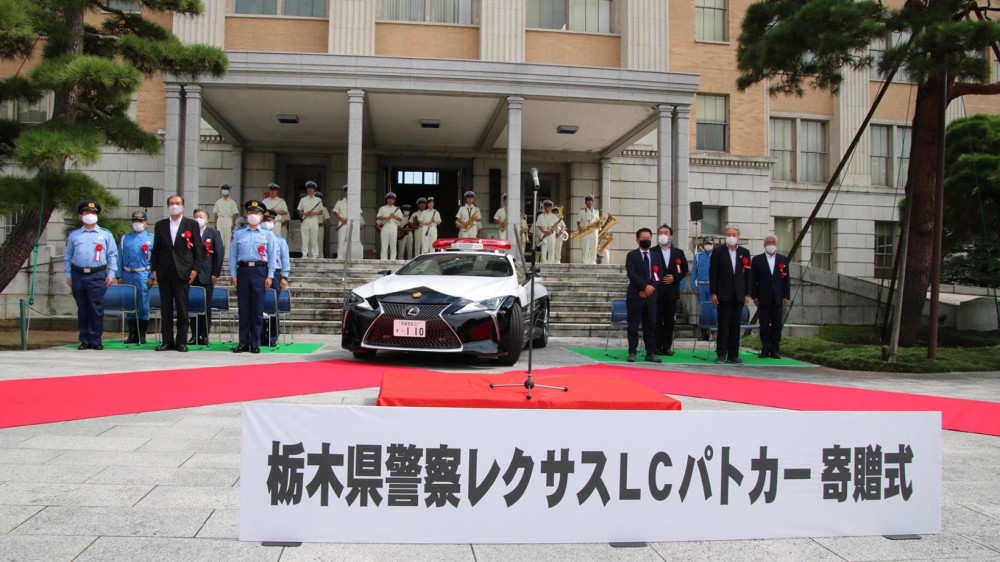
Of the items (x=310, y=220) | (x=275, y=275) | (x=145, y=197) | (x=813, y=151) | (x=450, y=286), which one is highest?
(x=813, y=151)

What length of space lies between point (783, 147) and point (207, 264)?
2238 centimetres

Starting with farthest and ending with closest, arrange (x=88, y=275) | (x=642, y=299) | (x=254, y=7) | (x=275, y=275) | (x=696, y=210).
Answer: (x=254, y=7)
(x=696, y=210)
(x=275, y=275)
(x=642, y=299)
(x=88, y=275)

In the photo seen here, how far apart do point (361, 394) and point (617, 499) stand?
4207 mm

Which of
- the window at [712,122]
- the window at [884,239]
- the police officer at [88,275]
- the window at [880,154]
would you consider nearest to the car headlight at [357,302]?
the police officer at [88,275]

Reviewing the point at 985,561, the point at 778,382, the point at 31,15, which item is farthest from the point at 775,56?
the point at 31,15

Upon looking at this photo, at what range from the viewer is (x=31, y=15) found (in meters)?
10.8

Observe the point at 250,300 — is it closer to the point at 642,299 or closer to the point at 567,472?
the point at 642,299

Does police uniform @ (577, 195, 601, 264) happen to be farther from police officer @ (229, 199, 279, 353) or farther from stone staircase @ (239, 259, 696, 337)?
police officer @ (229, 199, 279, 353)

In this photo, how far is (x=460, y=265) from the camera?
1029 centimetres

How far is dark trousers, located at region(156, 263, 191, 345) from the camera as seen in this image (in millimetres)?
10188

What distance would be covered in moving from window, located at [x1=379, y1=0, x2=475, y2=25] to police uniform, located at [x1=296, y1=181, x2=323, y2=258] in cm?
663

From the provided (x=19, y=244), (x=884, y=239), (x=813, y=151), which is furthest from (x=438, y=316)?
(x=884, y=239)

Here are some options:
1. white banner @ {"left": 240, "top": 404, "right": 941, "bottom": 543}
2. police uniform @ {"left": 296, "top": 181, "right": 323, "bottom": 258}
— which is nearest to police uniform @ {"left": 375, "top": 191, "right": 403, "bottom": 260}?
police uniform @ {"left": 296, "top": 181, "right": 323, "bottom": 258}

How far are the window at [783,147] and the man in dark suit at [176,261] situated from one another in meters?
22.0
